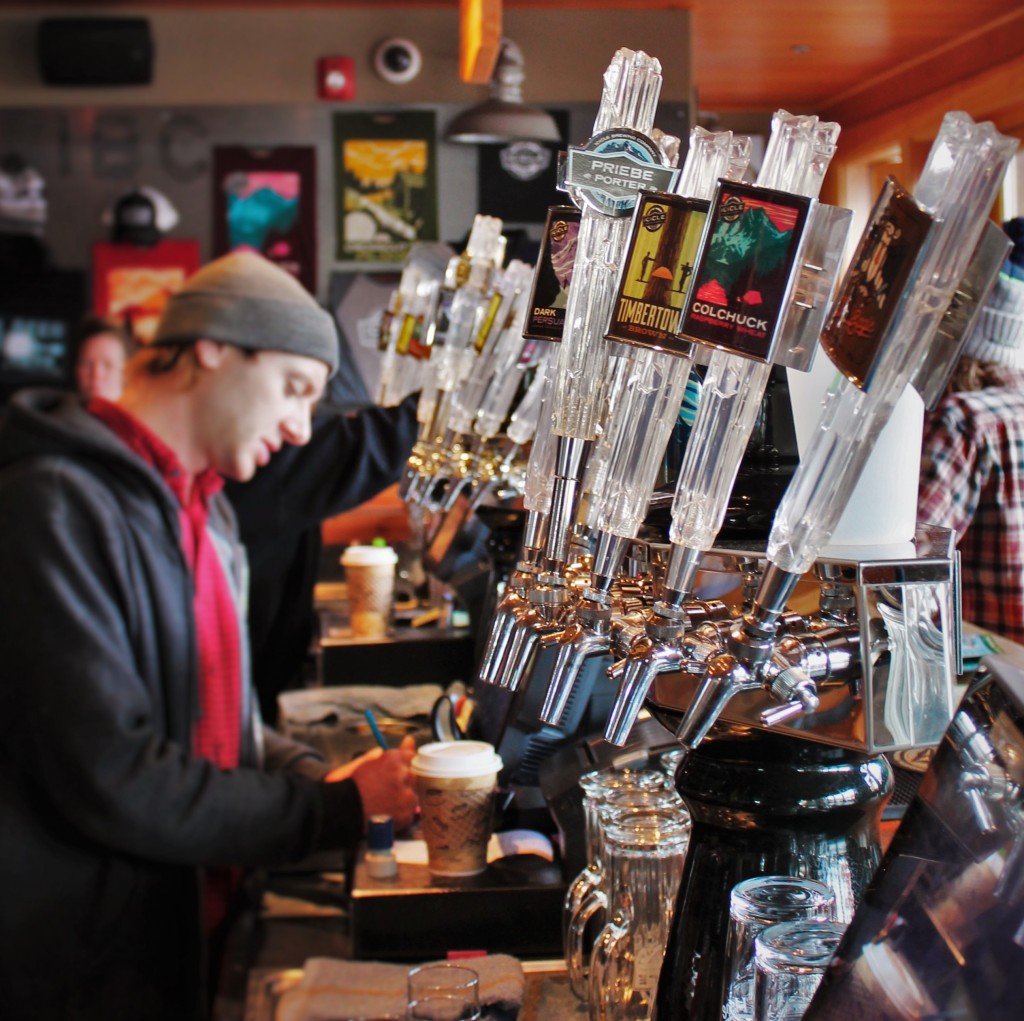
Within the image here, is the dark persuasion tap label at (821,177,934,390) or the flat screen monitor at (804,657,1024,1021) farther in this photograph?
the dark persuasion tap label at (821,177,934,390)

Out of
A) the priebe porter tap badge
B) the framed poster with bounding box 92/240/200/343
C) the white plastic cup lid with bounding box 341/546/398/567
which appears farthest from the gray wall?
the priebe porter tap badge

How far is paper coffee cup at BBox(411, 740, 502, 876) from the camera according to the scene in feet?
5.33

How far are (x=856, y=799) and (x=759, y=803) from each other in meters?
0.08

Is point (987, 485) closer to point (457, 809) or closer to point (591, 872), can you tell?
point (457, 809)

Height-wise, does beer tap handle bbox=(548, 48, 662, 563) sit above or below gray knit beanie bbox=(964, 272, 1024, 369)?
above

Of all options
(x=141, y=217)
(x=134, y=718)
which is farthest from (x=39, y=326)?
(x=134, y=718)

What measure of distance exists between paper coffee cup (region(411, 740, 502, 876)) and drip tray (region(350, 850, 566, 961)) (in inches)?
1.7

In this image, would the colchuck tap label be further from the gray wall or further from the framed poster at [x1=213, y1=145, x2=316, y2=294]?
the framed poster at [x1=213, y1=145, x2=316, y2=294]

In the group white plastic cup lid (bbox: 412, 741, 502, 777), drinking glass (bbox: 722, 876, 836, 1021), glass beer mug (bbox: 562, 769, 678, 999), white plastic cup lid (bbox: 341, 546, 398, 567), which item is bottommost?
white plastic cup lid (bbox: 341, 546, 398, 567)

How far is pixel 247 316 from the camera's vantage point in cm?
263

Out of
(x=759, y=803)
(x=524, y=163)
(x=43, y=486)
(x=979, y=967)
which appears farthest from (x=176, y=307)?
(x=524, y=163)

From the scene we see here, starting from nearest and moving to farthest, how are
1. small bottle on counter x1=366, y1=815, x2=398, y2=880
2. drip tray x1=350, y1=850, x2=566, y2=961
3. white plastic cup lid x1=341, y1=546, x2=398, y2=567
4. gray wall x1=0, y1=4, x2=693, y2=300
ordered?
drip tray x1=350, y1=850, x2=566, y2=961
small bottle on counter x1=366, y1=815, x2=398, y2=880
white plastic cup lid x1=341, y1=546, x2=398, y2=567
gray wall x1=0, y1=4, x2=693, y2=300

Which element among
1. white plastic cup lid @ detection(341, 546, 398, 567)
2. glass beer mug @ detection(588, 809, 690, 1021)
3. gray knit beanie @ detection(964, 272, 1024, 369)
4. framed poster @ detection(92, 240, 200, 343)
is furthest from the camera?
framed poster @ detection(92, 240, 200, 343)

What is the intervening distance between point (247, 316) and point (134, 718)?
2.86ft
